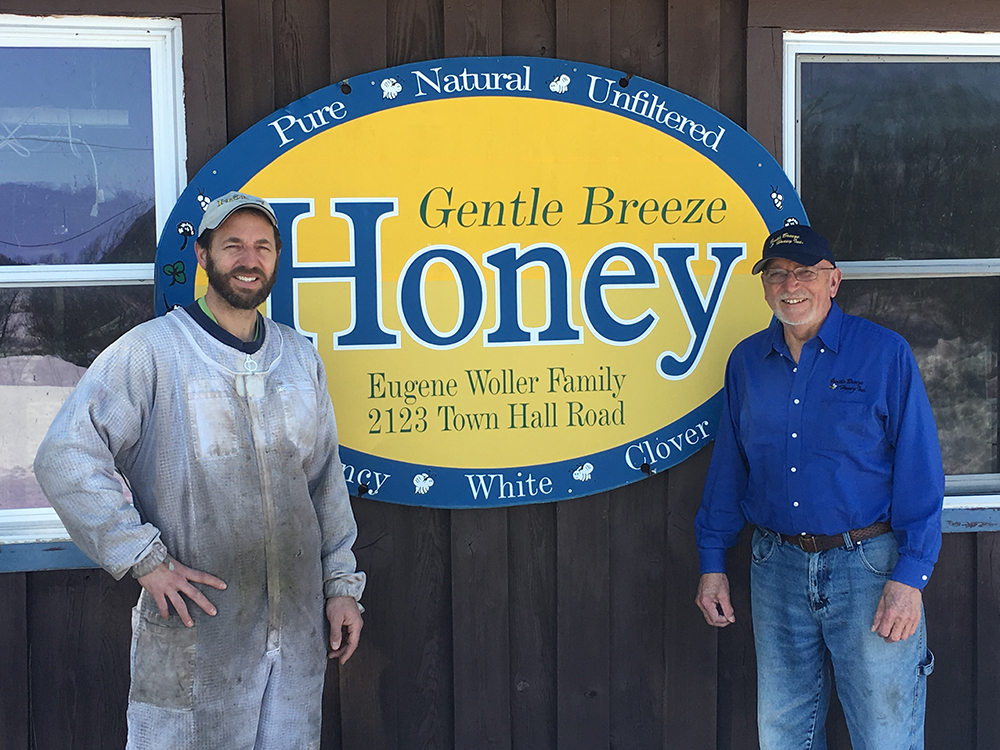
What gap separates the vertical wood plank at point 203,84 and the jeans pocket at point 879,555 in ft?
6.49

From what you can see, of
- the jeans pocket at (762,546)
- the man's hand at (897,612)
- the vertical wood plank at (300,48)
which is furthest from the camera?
the vertical wood plank at (300,48)

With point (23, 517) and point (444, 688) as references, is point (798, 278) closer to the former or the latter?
point (444, 688)

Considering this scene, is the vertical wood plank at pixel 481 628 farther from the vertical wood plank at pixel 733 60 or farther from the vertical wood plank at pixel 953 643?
the vertical wood plank at pixel 953 643

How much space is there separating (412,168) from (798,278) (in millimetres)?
1071

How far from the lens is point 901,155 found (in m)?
2.64

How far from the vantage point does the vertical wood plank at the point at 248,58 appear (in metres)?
2.31

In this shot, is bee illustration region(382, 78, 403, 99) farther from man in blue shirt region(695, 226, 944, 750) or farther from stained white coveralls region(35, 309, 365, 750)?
man in blue shirt region(695, 226, 944, 750)

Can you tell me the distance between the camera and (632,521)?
8.28 feet

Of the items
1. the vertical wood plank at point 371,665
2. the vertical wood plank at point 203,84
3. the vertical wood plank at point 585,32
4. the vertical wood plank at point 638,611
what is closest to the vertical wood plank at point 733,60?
the vertical wood plank at point 585,32

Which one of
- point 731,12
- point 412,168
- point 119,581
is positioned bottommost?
point 119,581

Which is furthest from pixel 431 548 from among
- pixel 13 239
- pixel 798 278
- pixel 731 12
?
pixel 731 12

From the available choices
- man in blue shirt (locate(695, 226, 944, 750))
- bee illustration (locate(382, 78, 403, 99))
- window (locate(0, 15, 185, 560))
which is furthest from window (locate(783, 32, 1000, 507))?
window (locate(0, 15, 185, 560))

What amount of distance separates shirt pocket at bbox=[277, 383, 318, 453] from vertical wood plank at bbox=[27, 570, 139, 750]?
2.48 feet

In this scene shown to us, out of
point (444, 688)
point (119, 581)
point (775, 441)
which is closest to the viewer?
point (775, 441)
